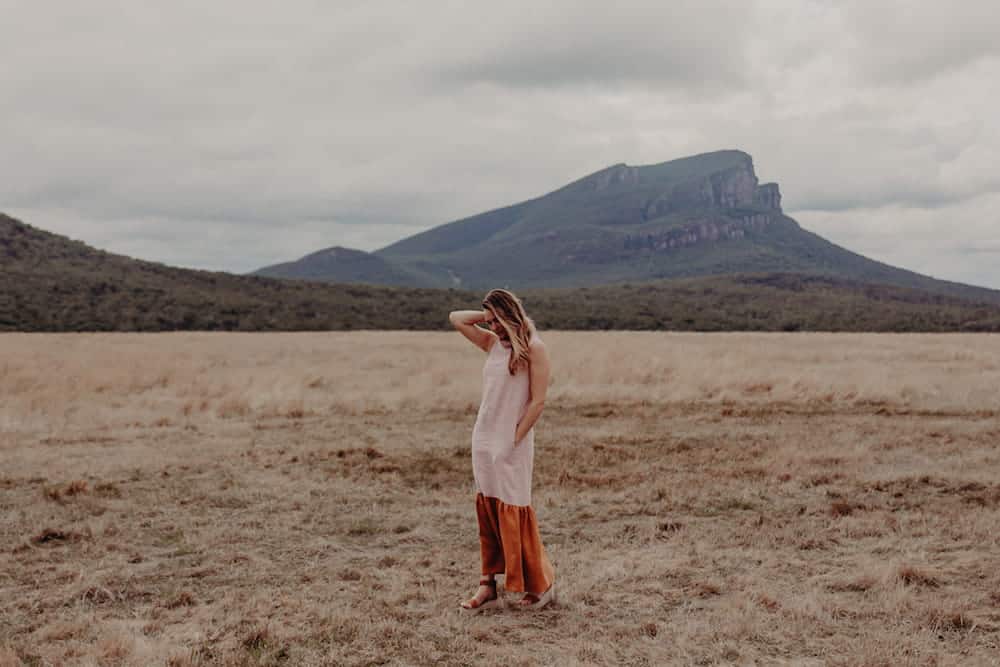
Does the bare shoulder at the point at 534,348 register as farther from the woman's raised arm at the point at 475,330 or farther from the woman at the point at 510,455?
the woman's raised arm at the point at 475,330

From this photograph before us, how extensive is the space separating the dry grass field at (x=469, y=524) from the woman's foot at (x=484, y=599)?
147 mm

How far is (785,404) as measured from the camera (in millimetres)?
17875

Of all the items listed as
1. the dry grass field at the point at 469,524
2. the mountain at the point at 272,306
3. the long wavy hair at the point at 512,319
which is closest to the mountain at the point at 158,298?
the mountain at the point at 272,306

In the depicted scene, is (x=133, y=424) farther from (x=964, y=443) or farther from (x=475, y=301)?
(x=475, y=301)

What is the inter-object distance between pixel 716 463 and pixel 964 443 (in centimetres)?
437

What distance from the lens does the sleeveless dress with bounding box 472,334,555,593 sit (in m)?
6.10

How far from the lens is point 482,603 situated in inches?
243

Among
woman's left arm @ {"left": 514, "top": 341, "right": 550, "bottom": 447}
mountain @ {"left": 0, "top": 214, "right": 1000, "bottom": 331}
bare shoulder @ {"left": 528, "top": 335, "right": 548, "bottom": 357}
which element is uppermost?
mountain @ {"left": 0, "top": 214, "right": 1000, "bottom": 331}

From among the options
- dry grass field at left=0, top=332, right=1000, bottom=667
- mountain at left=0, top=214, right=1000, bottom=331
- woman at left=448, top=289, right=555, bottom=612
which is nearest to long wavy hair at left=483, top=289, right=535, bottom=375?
woman at left=448, top=289, right=555, bottom=612

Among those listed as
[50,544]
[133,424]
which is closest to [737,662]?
[50,544]

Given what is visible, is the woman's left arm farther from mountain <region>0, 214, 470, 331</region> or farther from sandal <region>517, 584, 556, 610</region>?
mountain <region>0, 214, 470, 331</region>

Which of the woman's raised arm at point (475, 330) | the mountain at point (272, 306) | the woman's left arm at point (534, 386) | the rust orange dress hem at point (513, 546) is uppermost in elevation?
the mountain at point (272, 306)

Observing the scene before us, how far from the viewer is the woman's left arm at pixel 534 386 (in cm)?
611

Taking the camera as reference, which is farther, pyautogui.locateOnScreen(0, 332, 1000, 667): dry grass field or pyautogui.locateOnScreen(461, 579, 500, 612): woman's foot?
pyautogui.locateOnScreen(461, 579, 500, 612): woman's foot
